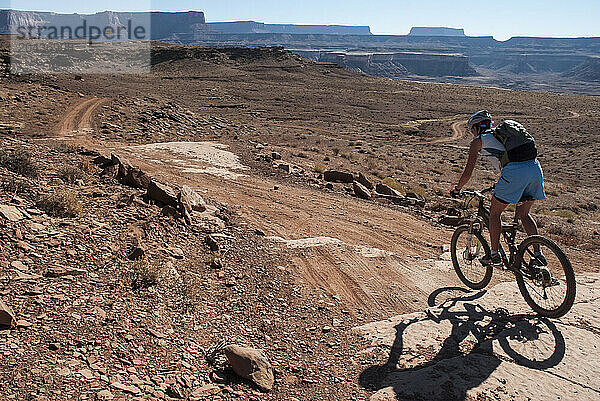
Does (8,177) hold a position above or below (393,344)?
above

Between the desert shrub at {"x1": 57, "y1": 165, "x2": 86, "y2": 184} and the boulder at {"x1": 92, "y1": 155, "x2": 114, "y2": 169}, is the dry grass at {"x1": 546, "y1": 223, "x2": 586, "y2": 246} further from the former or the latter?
the desert shrub at {"x1": 57, "y1": 165, "x2": 86, "y2": 184}

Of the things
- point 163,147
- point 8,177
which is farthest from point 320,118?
point 8,177

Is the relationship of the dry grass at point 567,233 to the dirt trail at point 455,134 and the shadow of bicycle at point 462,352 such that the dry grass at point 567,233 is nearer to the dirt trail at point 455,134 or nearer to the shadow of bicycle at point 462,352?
the shadow of bicycle at point 462,352

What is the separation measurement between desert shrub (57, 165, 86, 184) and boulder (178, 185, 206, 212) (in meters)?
1.58

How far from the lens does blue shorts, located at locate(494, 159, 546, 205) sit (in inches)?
197

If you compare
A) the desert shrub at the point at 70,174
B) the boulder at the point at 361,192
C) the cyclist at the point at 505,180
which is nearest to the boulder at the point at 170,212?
the desert shrub at the point at 70,174

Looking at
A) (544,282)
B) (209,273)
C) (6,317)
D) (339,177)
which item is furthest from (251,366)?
(339,177)

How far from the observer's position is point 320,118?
4247cm

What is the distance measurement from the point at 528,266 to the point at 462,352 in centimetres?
138

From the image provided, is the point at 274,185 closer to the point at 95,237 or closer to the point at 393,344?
the point at 95,237

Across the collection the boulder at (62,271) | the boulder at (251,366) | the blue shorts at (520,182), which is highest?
the blue shorts at (520,182)

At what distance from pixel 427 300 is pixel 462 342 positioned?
3.63 ft

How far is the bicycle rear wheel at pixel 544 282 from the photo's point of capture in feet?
15.5

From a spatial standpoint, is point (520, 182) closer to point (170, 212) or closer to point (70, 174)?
point (170, 212)
